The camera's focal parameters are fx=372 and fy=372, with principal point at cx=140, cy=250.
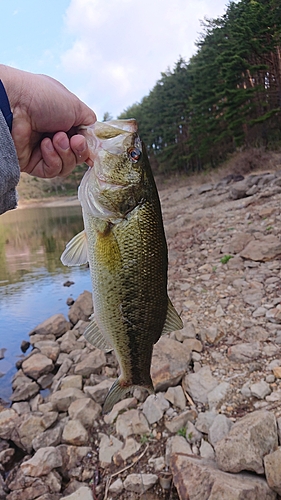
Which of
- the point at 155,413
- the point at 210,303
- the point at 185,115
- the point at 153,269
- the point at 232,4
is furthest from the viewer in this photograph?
the point at 185,115

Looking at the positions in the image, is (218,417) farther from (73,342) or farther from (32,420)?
(73,342)

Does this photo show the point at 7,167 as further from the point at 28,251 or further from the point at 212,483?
the point at 28,251

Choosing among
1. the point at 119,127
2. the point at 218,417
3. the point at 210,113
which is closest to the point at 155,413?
the point at 218,417

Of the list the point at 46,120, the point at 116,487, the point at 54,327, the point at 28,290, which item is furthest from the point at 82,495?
the point at 28,290

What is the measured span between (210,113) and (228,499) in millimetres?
32089

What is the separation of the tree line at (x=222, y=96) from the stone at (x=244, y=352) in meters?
14.8

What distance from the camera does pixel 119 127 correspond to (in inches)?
89.6

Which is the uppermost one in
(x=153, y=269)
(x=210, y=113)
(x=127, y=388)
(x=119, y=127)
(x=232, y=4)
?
(x=232, y=4)

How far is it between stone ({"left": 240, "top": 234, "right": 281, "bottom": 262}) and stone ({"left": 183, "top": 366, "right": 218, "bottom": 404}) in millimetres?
3584

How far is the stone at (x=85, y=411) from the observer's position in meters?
4.46

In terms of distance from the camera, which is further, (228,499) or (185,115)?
(185,115)

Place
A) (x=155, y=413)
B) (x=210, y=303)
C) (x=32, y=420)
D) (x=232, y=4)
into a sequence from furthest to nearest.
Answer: (x=232, y=4) → (x=210, y=303) → (x=32, y=420) → (x=155, y=413)

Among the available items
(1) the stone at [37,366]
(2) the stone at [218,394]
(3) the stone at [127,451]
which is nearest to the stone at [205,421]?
(2) the stone at [218,394]

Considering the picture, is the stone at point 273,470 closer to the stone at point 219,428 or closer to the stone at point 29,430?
the stone at point 219,428
